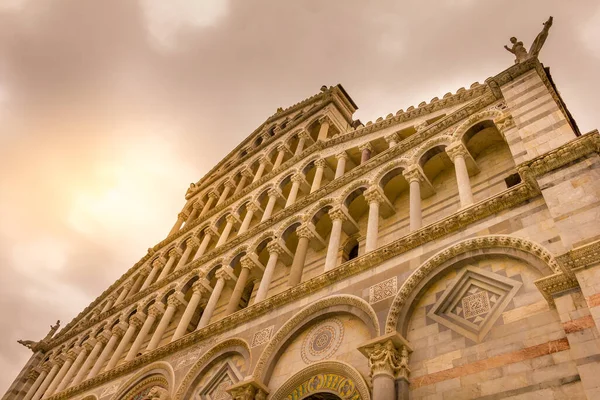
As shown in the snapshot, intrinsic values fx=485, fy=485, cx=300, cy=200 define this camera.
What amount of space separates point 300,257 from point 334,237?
1.17m

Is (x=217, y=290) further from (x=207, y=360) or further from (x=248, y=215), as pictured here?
(x=248, y=215)

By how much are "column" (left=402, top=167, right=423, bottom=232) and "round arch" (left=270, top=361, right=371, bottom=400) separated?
317cm

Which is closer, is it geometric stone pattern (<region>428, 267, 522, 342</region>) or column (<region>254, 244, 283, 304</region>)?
geometric stone pattern (<region>428, 267, 522, 342</region>)

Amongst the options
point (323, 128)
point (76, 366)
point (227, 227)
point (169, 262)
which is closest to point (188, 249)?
point (169, 262)

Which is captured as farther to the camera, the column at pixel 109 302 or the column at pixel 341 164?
the column at pixel 109 302

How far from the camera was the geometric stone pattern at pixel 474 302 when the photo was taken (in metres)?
7.33

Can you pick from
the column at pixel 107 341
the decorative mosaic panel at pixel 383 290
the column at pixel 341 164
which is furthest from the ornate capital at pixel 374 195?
the column at pixel 107 341

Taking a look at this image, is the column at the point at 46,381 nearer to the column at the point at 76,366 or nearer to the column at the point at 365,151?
the column at the point at 76,366

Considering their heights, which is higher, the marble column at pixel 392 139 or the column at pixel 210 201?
the column at pixel 210 201

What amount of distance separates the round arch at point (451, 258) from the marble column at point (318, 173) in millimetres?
6789

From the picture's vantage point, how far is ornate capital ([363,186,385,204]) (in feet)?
39.5

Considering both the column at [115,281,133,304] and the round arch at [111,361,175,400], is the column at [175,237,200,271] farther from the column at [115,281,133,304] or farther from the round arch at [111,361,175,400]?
the round arch at [111,361,175,400]

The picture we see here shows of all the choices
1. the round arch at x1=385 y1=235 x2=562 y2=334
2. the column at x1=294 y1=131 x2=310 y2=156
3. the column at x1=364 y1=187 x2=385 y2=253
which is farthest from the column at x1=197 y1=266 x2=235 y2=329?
the column at x1=294 y1=131 x2=310 y2=156

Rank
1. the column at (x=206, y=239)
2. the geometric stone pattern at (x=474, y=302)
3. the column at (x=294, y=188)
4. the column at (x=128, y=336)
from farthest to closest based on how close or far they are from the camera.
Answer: the column at (x=206, y=239)
the column at (x=294, y=188)
the column at (x=128, y=336)
the geometric stone pattern at (x=474, y=302)
